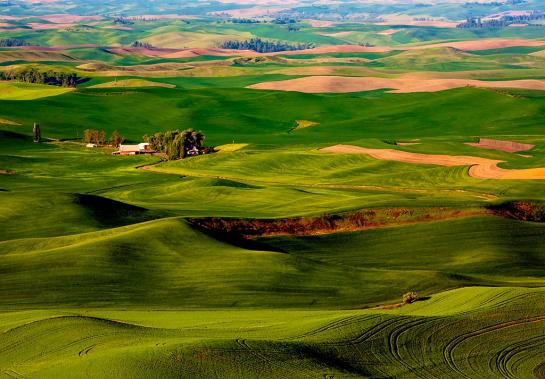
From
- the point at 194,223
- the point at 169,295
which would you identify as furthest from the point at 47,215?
the point at 169,295

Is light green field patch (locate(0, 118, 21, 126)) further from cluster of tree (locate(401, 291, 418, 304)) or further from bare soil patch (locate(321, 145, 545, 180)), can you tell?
cluster of tree (locate(401, 291, 418, 304))

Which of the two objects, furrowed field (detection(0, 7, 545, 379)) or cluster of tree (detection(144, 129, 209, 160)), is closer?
furrowed field (detection(0, 7, 545, 379))

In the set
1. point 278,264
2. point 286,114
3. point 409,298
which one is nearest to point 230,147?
point 286,114

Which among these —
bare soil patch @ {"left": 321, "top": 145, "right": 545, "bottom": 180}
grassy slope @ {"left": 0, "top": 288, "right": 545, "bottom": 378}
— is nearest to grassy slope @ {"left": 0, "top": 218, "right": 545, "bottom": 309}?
grassy slope @ {"left": 0, "top": 288, "right": 545, "bottom": 378}

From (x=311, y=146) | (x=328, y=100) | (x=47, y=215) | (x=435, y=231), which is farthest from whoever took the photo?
(x=328, y=100)

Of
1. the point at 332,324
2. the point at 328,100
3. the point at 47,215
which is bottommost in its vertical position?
Answer: the point at 328,100

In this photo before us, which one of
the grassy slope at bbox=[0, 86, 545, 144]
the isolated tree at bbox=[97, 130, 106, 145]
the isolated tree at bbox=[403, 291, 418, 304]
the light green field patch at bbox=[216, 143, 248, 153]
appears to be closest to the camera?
the isolated tree at bbox=[403, 291, 418, 304]

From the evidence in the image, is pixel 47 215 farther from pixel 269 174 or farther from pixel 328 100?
pixel 328 100
